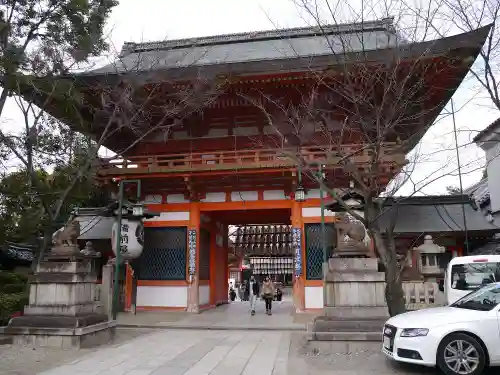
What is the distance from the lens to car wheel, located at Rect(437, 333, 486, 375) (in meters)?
5.89

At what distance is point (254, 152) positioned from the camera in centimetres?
1603

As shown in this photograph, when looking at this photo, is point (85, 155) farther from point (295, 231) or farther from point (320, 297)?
point (320, 297)

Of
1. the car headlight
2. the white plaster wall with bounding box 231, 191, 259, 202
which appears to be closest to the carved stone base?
the car headlight

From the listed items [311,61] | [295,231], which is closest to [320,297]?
[295,231]

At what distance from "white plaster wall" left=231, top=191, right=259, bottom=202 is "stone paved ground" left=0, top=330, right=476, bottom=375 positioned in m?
7.05

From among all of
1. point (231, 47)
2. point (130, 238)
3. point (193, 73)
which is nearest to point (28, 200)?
point (130, 238)

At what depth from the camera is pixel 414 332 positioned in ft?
20.3

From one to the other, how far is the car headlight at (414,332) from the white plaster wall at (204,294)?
36.6 ft

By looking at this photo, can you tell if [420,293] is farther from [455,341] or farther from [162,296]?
[162,296]

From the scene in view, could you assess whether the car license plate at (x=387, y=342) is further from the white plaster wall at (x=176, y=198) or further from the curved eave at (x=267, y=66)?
the white plaster wall at (x=176, y=198)

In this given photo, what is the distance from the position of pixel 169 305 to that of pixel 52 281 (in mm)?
6934

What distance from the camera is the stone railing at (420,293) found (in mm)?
10688

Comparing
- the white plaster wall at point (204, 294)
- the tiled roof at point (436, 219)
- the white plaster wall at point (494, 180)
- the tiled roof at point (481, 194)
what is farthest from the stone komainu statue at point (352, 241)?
the tiled roof at point (481, 194)

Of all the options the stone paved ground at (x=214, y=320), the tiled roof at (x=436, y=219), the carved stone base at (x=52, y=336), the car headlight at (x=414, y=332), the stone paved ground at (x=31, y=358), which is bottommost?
the stone paved ground at (x=214, y=320)
